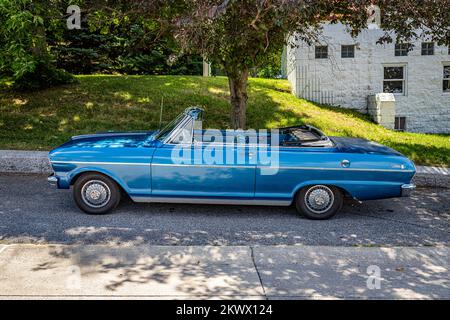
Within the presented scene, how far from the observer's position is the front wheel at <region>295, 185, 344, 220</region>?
6.68 meters

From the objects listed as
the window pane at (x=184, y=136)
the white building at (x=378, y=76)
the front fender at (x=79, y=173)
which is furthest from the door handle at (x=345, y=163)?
the white building at (x=378, y=76)

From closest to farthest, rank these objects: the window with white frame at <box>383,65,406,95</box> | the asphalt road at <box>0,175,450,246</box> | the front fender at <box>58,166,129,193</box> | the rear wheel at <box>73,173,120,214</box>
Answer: the asphalt road at <box>0,175,450,246</box> → the front fender at <box>58,166,129,193</box> → the rear wheel at <box>73,173,120,214</box> → the window with white frame at <box>383,65,406,95</box>

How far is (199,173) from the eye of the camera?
652cm

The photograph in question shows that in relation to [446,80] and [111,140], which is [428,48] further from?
[111,140]

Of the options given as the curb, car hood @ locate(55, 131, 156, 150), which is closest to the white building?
the curb

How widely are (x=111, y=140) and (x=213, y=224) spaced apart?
1.84m

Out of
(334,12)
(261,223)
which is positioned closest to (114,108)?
(334,12)

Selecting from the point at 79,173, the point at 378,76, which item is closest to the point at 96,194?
the point at 79,173

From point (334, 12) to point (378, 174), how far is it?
3.75 m

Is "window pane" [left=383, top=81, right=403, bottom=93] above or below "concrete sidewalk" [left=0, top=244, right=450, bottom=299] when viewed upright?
above

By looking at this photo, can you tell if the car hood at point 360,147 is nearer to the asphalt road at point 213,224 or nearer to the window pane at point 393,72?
the asphalt road at point 213,224

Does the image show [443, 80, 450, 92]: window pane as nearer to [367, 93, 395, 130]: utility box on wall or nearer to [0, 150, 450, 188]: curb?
[367, 93, 395, 130]: utility box on wall

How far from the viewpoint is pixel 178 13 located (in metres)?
9.20

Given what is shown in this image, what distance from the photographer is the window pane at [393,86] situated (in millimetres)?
16906
